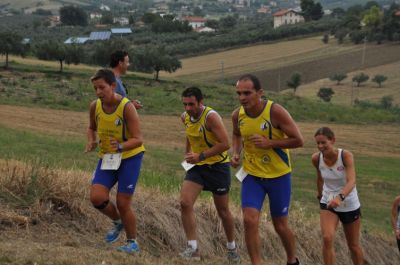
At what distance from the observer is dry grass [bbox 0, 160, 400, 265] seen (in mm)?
6453

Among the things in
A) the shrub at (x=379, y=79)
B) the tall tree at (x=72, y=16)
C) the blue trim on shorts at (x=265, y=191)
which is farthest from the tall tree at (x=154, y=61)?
the tall tree at (x=72, y=16)

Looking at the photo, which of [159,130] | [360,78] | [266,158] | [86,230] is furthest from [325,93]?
[266,158]

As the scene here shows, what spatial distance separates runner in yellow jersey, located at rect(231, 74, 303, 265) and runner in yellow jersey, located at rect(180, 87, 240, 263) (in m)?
0.38

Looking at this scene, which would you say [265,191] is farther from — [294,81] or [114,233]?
[294,81]

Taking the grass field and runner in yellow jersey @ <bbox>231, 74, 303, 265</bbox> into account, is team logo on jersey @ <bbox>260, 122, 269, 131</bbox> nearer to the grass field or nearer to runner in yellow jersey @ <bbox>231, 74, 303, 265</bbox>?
runner in yellow jersey @ <bbox>231, 74, 303, 265</bbox>

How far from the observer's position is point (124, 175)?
7055 mm

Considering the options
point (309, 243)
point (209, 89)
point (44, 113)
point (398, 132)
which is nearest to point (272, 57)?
point (209, 89)

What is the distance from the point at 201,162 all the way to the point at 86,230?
1587 mm

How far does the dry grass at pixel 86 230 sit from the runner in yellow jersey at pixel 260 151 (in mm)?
967

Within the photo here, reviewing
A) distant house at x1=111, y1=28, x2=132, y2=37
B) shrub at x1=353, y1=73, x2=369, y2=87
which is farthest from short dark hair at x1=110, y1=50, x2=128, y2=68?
distant house at x1=111, y1=28, x2=132, y2=37

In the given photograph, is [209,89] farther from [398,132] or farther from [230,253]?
[230,253]

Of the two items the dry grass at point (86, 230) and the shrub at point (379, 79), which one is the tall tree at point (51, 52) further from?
the dry grass at point (86, 230)

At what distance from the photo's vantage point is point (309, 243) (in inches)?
403

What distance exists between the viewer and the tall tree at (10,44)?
60.3m
